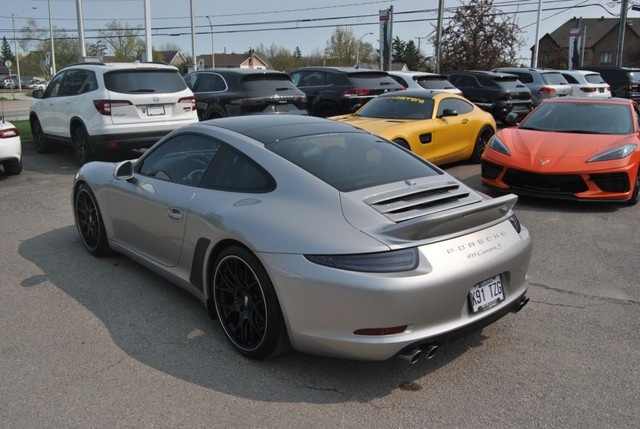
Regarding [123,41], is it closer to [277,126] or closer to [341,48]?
[341,48]

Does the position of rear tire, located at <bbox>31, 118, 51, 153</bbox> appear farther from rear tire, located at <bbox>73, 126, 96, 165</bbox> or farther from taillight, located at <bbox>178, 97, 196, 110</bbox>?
taillight, located at <bbox>178, 97, 196, 110</bbox>

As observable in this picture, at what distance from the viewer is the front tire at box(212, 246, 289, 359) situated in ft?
10.9

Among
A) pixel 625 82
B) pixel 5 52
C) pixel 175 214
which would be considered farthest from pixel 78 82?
pixel 5 52

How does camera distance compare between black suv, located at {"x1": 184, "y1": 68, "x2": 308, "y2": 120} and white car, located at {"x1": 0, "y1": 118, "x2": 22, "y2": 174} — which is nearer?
white car, located at {"x1": 0, "y1": 118, "x2": 22, "y2": 174}

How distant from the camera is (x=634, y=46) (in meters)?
72.8

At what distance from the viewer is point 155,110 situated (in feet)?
32.3

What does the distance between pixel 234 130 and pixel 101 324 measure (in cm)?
168

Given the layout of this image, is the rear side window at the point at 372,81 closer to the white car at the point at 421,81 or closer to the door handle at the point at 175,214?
the white car at the point at 421,81

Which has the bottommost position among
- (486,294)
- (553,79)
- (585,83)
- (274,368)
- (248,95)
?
(274,368)

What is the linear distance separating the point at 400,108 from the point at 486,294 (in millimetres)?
6889

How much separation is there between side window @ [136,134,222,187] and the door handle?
8.6 inches

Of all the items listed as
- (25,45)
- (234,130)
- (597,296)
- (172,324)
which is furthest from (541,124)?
(25,45)

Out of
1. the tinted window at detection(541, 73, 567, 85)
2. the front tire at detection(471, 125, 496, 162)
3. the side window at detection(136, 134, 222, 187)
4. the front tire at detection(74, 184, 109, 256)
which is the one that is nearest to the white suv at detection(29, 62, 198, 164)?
the front tire at detection(74, 184, 109, 256)

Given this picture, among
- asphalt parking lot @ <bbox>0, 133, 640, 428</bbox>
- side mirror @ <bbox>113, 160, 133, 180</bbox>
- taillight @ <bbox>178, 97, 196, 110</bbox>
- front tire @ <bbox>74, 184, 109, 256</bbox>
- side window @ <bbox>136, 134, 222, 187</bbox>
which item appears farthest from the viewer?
taillight @ <bbox>178, 97, 196, 110</bbox>
